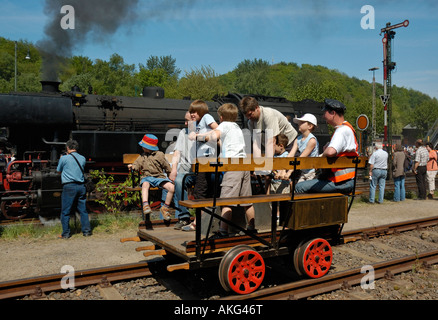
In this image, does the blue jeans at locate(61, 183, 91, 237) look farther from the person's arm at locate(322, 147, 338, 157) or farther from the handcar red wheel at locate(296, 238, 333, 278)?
the person's arm at locate(322, 147, 338, 157)

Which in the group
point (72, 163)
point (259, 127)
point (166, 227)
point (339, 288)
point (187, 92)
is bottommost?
point (339, 288)

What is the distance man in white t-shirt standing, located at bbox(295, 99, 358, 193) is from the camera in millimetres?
4730

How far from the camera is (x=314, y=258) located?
191 inches

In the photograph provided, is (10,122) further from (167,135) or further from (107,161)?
(167,135)

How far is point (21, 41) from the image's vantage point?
72875 mm

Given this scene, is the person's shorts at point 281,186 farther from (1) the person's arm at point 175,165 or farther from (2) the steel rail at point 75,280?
(2) the steel rail at point 75,280

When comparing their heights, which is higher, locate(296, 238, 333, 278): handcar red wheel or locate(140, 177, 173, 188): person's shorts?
locate(140, 177, 173, 188): person's shorts

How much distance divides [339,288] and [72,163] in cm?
534

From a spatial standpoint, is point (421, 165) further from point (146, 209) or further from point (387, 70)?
point (146, 209)

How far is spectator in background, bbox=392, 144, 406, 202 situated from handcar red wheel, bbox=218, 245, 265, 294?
29.6ft

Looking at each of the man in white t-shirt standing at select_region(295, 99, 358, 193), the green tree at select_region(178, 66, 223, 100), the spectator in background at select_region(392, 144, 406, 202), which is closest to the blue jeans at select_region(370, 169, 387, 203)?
the spectator in background at select_region(392, 144, 406, 202)

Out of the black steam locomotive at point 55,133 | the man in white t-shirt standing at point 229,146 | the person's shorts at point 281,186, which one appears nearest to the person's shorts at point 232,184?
the man in white t-shirt standing at point 229,146

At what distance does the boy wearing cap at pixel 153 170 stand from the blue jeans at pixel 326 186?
1.89 m
